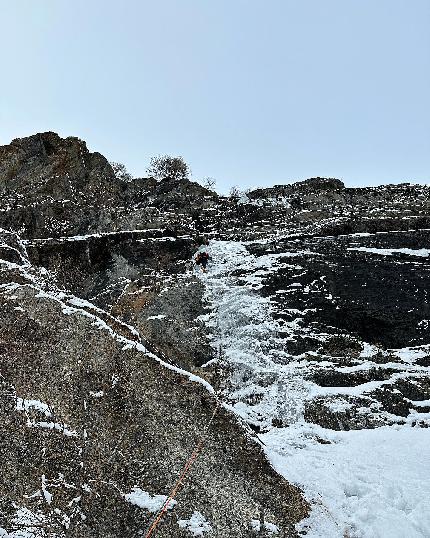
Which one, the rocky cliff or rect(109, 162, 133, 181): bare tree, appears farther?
rect(109, 162, 133, 181): bare tree

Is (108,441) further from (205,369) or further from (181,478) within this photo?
(205,369)

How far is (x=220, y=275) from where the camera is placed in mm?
30297

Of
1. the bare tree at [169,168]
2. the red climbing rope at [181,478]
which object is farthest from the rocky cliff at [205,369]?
the bare tree at [169,168]

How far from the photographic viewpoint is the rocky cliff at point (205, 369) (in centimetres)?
1116

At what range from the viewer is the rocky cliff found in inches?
440

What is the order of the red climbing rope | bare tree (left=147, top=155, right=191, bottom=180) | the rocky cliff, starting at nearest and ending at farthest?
1. the red climbing rope
2. the rocky cliff
3. bare tree (left=147, top=155, right=191, bottom=180)

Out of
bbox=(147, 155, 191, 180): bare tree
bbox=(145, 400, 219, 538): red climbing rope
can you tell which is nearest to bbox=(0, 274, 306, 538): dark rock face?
bbox=(145, 400, 219, 538): red climbing rope

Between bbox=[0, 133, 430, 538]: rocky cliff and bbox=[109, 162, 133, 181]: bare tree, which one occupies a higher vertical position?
bbox=[109, 162, 133, 181]: bare tree

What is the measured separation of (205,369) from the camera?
1997 cm

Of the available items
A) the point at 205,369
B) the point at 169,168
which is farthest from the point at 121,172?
the point at 205,369

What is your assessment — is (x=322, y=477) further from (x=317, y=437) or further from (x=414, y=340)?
(x=414, y=340)

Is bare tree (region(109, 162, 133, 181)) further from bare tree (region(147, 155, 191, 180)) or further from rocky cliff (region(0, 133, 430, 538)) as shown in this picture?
rocky cliff (region(0, 133, 430, 538))

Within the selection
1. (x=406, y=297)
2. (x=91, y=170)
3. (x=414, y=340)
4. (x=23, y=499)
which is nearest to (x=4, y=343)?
(x=23, y=499)

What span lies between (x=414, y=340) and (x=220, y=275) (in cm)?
1350
